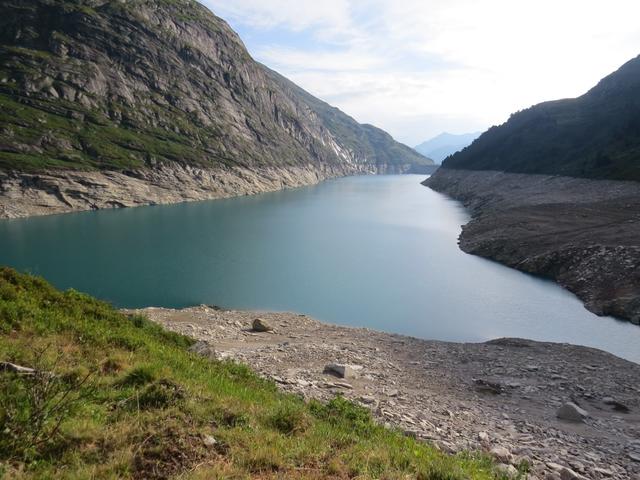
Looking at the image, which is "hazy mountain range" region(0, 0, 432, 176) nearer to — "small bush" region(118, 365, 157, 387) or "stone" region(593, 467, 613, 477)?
"small bush" region(118, 365, 157, 387)

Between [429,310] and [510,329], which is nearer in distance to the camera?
[510,329]

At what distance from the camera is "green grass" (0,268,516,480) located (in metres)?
6.13

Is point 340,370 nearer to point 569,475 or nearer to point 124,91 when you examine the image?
point 569,475

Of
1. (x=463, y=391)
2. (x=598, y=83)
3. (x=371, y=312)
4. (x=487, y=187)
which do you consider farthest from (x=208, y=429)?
(x=598, y=83)

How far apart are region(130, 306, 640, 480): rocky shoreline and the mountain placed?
62811mm

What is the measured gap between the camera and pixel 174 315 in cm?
2884

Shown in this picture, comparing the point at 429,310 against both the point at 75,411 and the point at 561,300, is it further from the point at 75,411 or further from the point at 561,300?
the point at 75,411

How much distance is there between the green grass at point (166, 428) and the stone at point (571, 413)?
729cm

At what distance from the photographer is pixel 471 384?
19.0 m

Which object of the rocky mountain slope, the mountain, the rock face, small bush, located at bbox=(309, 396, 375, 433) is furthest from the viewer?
the rock face

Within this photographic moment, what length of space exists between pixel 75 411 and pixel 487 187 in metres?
120

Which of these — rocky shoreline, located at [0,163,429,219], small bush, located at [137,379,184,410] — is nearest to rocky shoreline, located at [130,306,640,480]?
small bush, located at [137,379,184,410]

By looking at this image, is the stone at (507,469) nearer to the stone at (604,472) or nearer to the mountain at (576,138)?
the stone at (604,472)

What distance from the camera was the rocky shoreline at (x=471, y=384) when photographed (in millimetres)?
12219
